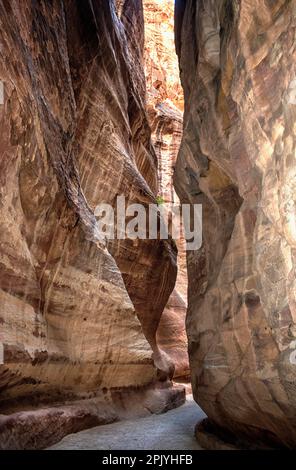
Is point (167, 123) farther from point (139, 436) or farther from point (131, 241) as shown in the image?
point (139, 436)

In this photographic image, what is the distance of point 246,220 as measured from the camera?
5.60 m

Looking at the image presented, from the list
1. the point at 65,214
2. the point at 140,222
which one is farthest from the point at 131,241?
the point at 65,214

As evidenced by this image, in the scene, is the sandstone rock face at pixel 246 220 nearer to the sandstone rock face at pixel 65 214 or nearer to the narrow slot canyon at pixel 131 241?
the narrow slot canyon at pixel 131 241

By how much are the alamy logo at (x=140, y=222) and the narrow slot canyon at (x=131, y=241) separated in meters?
0.06

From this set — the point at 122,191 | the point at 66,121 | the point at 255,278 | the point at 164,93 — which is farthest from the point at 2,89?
the point at 164,93

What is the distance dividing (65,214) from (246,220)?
130 inches

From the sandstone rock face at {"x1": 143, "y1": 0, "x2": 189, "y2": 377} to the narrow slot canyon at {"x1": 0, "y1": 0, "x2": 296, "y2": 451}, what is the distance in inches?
215

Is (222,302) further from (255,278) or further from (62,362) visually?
(62,362)

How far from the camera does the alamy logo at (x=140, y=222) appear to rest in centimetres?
847

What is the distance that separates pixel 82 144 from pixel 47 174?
3.90 meters

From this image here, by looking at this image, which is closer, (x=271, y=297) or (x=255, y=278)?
(x=271, y=297)

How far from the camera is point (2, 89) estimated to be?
5379mm

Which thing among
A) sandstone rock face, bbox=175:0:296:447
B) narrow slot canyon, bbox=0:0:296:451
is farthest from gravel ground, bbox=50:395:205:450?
sandstone rock face, bbox=175:0:296:447
